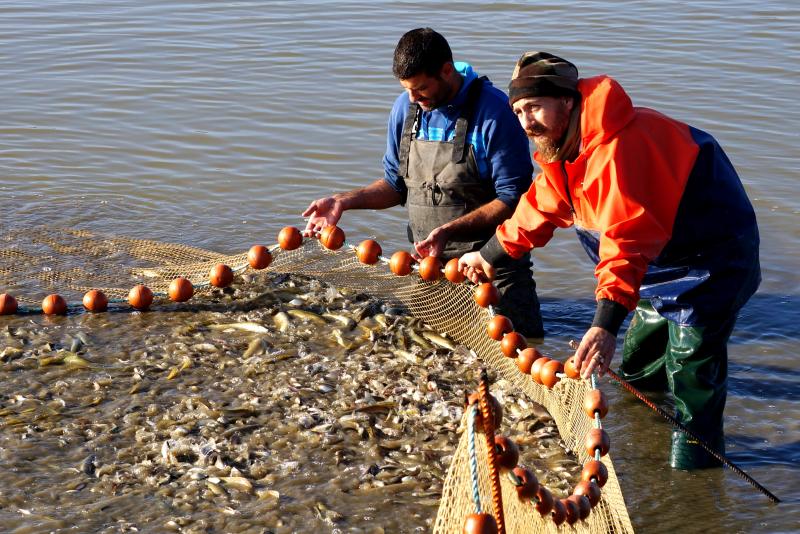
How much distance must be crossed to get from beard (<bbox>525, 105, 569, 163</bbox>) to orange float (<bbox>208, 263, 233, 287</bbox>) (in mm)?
3011

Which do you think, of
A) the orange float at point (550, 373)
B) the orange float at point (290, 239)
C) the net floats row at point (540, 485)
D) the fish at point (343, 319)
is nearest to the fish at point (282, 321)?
the fish at point (343, 319)

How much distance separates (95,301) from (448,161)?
→ 8.32ft

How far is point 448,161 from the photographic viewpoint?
5879mm

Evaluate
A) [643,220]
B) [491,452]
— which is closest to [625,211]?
[643,220]

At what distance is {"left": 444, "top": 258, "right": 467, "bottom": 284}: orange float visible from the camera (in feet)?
18.7

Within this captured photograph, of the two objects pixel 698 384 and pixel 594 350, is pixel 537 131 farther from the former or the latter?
pixel 698 384

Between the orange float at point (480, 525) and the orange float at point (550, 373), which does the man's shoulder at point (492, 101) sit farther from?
the orange float at point (480, 525)

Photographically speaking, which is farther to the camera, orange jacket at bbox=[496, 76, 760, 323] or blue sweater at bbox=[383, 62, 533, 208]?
blue sweater at bbox=[383, 62, 533, 208]

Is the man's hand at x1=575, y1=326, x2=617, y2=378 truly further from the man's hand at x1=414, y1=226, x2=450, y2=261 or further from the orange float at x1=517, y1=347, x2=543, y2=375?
the man's hand at x1=414, y1=226, x2=450, y2=261

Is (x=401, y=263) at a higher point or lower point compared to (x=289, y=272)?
higher

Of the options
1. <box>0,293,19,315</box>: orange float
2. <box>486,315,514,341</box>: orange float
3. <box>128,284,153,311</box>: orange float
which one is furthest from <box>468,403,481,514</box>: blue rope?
<box>0,293,19,315</box>: orange float

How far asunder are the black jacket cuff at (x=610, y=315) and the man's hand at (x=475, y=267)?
1.23 metres

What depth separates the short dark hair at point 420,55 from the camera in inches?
214

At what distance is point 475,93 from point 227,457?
251 cm
